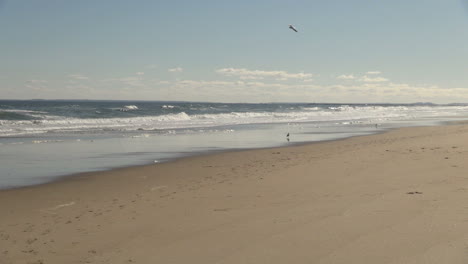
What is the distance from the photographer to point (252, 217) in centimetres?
542

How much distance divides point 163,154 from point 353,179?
7672 millimetres

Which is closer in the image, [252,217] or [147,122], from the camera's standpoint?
[252,217]

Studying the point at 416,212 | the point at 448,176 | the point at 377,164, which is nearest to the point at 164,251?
the point at 416,212

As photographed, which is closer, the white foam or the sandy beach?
the sandy beach

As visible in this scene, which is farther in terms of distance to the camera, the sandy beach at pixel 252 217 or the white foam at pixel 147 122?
the white foam at pixel 147 122

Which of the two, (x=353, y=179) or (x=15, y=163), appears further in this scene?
(x=15, y=163)

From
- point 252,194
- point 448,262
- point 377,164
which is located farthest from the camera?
point 377,164

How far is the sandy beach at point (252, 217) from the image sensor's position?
4.14 meters

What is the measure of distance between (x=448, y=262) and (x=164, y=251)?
2543mm

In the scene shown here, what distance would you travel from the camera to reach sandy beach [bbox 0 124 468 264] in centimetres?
414

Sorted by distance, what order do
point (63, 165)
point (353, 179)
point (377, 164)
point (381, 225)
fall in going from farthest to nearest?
point (63, 165) → point (377, 164) → point (353, 179) → point (381, 225)

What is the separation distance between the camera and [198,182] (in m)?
8.67

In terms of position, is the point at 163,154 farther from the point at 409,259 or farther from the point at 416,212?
the point at 409,259

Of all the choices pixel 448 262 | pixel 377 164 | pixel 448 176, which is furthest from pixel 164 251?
pixel 377 164
